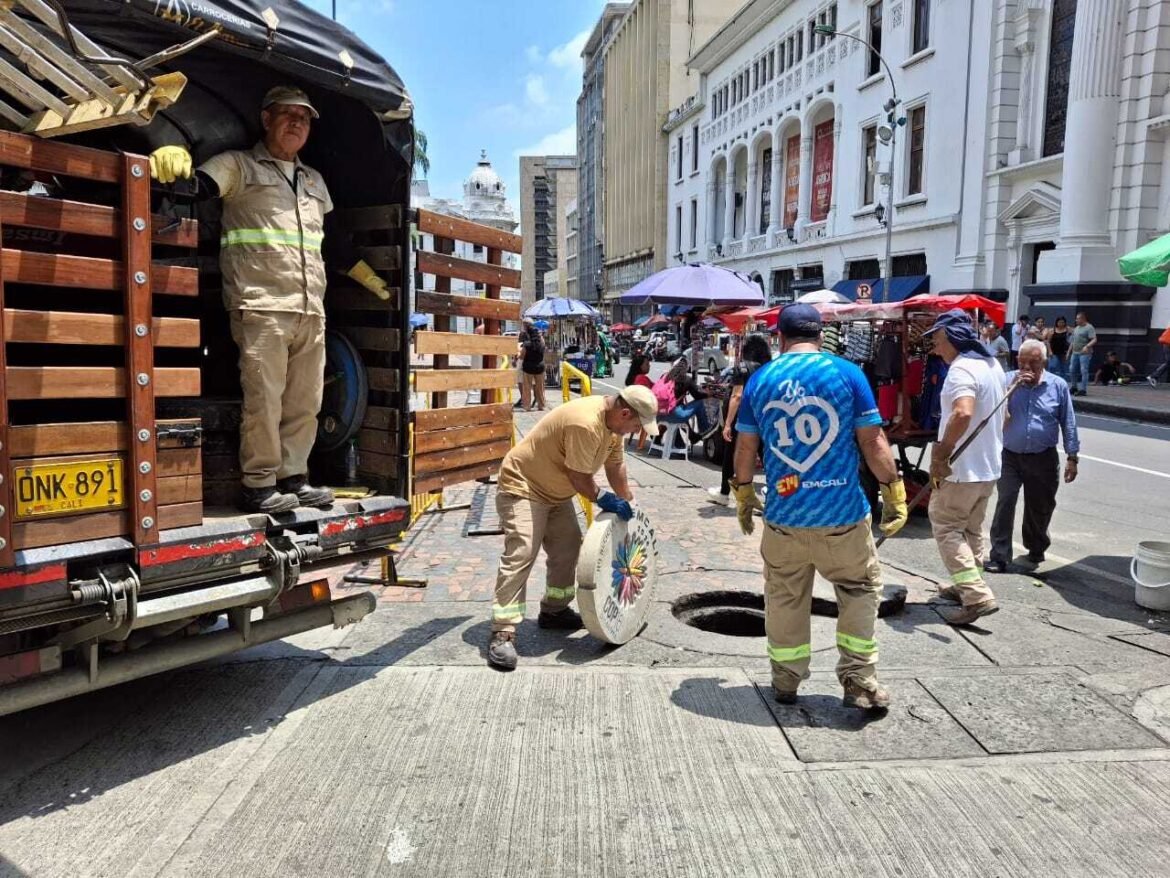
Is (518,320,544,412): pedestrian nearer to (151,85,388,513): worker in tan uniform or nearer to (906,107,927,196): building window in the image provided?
(151,85,388,513): worker in tan uniform

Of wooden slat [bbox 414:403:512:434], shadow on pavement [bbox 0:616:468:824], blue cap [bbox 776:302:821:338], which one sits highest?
blue cap [bbox 776:302:821:338]

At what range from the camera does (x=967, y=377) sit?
5.75 meters

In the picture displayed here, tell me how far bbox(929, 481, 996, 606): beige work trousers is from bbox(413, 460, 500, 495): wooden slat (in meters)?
2.84

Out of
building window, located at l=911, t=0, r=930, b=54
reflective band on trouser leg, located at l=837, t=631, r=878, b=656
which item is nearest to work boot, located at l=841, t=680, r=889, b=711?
reflective band on trouser leg, located at l=837, t=631, r=878, b=656

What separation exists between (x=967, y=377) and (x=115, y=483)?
4783 millimetres

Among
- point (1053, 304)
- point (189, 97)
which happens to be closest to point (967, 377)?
point (189, 97)

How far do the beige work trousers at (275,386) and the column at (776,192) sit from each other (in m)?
42.3

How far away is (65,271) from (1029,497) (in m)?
6.31

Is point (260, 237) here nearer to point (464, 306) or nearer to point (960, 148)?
point (464, 306)

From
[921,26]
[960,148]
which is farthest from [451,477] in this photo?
[921,26]

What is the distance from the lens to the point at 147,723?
421 cm

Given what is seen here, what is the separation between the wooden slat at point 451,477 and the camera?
5.16m

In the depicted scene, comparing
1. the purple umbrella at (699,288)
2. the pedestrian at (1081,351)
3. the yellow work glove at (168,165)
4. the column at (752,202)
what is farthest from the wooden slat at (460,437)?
the column at (752,202)

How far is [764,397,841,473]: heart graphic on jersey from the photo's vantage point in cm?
418
